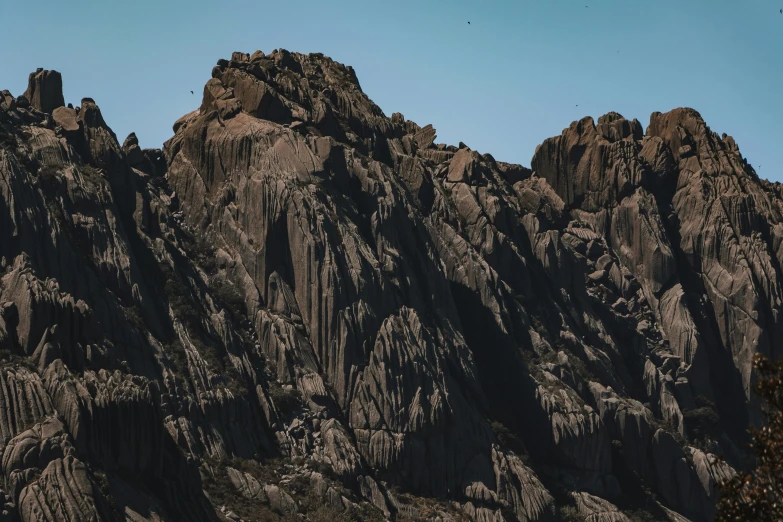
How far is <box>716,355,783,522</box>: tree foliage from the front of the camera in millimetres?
46875

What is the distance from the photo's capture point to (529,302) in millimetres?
139625

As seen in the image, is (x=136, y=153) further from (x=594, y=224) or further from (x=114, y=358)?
(x=594, y=224)

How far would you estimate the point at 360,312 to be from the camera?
119m

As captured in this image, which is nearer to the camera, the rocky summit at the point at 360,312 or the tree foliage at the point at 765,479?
the tree foliage at the point at 765,479

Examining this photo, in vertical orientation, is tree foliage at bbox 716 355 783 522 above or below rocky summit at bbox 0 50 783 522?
below

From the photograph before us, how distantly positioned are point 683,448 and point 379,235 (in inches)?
1504

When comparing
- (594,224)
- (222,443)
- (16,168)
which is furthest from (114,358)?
(594,224)

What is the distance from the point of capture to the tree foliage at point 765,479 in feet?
154

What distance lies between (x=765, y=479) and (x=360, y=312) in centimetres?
7383

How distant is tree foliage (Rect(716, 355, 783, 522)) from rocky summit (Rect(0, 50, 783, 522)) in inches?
1969

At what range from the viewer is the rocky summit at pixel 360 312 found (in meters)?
98.5

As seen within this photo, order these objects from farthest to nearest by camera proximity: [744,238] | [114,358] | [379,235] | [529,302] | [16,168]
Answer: [744,238] → [529,302] → [379,235] → [16,168] → [114,358]

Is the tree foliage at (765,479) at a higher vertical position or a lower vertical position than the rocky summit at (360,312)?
lower

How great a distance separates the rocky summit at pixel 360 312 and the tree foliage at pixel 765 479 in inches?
1969
